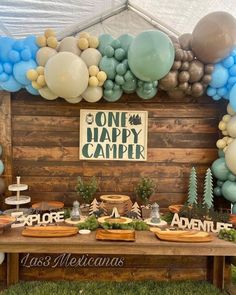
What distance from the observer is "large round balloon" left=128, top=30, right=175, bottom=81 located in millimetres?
2299

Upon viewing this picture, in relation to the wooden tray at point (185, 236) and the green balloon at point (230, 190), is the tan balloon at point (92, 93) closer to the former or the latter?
the wooden tray at point (185, 236)

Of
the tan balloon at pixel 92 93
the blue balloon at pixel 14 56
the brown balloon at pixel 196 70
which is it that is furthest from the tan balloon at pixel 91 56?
the brown balloon at pixel 196 70

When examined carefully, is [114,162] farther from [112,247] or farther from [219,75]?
[219,75]

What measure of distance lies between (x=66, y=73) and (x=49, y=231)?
1196 millimetres

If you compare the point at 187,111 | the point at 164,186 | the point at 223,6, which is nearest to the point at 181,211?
the point at 164,186

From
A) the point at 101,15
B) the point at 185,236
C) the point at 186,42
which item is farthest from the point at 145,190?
the point at 101,15

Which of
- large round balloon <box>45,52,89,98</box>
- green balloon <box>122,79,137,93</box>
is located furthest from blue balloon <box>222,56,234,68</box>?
large round balloon <box>45,52,89,98</box>

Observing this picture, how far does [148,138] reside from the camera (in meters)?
2.99

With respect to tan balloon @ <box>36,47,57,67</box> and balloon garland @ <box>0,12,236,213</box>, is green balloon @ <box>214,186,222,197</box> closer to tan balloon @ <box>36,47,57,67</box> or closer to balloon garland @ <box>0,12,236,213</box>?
balloon garland @ <box>0,12,236,213</box>

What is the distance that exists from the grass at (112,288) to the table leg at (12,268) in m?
0.09

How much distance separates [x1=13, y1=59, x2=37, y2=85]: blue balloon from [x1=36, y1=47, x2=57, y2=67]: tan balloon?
6 cm

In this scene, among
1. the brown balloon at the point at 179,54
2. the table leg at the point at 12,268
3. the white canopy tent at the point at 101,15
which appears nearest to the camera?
the brown balloon at the point at 179,54

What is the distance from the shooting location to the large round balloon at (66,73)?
233cm

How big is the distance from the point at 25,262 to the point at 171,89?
2020 mm
